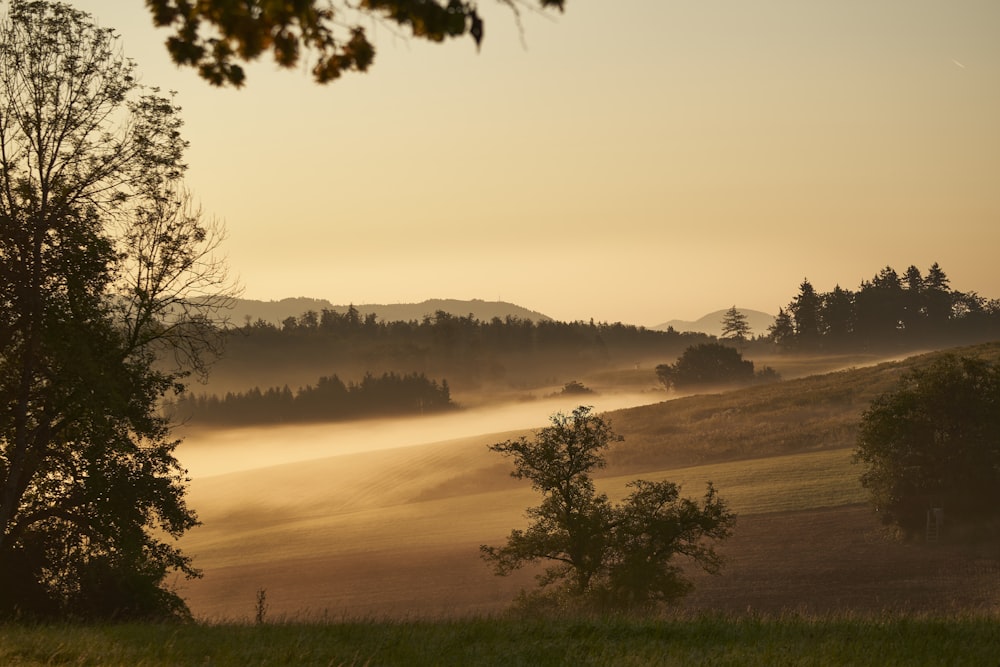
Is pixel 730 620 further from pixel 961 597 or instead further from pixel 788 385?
pixel 788 385

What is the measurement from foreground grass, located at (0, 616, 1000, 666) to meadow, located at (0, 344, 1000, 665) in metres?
0.06

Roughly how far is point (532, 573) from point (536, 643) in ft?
146

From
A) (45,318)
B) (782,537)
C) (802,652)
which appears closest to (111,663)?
(802,652)

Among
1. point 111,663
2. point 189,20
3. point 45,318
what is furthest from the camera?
point 45,318

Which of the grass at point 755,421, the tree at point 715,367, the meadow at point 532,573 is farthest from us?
the tree at point 715,367

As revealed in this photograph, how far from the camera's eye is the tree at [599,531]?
36062 mm

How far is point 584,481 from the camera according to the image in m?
38.2

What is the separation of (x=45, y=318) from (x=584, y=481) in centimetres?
2356

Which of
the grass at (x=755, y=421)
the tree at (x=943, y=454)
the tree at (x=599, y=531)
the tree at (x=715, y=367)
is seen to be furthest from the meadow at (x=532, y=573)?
the tree at (x=715, y=367)

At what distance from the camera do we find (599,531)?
37.1m

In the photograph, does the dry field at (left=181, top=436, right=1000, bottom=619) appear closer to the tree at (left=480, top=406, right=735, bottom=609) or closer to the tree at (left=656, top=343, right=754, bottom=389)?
the tree at (left=480, top=406, right=735, bottom=609)

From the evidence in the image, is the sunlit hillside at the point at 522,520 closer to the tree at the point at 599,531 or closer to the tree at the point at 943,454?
the tree at the point at 943,454

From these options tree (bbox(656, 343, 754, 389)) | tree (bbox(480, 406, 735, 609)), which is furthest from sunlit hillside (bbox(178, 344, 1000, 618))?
tree (bbox(656, 343, 754, 389))

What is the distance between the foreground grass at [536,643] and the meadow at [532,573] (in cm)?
6
